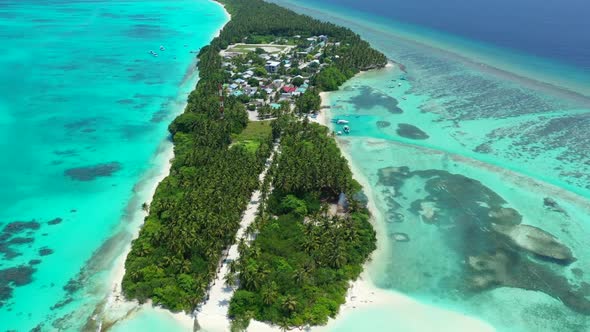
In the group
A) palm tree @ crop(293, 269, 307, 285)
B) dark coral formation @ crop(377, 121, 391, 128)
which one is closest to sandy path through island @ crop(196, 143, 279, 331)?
palm tree @ crop(293, 269, 307, 285)

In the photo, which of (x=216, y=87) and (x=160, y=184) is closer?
(x=160, y=184)

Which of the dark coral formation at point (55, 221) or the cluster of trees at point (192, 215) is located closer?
the cluster of trees at point (192, 215)

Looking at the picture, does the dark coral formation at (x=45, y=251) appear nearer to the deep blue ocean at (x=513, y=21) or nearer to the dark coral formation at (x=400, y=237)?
the dark coral formation at (x=400, y=237)

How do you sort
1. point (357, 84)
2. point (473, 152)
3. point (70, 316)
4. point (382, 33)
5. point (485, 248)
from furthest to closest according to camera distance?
point (382, 33), point (357, 84), point (473, 152), point (485, 248), point (70, 316)

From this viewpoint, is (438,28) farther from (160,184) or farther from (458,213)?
(160,184)

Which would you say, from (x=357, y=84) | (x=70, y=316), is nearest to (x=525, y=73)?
(x=357, y=84)

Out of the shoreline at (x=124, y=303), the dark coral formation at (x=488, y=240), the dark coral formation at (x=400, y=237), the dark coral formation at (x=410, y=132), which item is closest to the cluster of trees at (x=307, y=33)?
the dark coral formation at (x=410, y=132)

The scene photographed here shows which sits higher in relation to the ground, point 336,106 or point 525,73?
point 525,73
